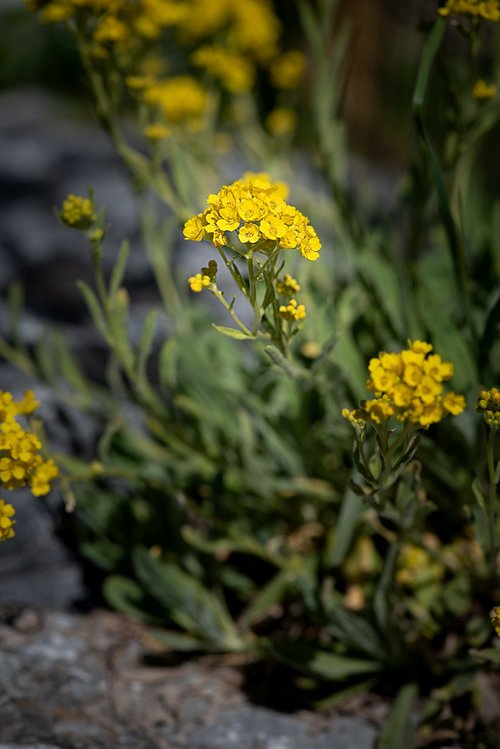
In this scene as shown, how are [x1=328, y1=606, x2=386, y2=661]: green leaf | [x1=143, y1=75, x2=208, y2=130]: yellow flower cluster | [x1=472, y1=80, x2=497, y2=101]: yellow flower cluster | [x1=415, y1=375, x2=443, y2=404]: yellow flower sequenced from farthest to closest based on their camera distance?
[x1=143, y1=75, x2=208, y2=130]: yellow flower cluster
[x1=472, y1=80, x2=497, y2=101]: yellow flower cluster
[x1=328, y1=606, x2=386, y2=661]: green leaf
[x1=415, y1=375, x2=443, y2=404]: yellow flower

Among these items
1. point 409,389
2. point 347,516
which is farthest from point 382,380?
point 347,516

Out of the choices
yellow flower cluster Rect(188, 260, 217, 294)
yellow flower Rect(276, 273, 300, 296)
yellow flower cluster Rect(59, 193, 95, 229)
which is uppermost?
yellow flower cluster Rect(59, 193, 95, 229)

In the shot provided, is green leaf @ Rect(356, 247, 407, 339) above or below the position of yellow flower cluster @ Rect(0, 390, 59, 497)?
above

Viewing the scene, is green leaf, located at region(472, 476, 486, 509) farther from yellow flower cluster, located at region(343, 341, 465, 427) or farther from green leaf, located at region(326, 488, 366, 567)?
green leaf, located at region(326, 488, 366, 567)

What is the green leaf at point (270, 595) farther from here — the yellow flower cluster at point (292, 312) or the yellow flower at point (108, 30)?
the yellow flower at point (108, 30)

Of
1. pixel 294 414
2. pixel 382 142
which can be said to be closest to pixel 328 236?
pixel 294 414

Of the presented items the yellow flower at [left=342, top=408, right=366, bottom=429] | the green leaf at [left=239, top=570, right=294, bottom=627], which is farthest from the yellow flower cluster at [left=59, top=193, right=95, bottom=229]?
the green leaf at [left=239, top=570, right=294, bottom=627]
